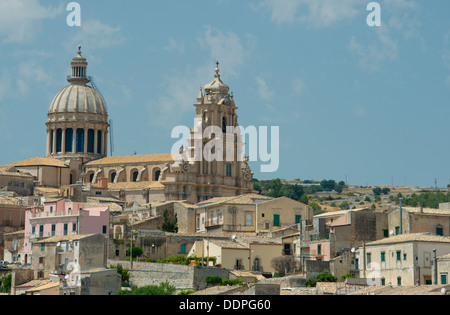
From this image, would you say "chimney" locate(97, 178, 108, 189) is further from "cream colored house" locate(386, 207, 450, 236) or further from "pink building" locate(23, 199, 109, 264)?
"cream colored house" locate(386, 207, 450, 236)

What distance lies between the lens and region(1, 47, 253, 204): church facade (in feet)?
361

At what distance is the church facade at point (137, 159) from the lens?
110 metres

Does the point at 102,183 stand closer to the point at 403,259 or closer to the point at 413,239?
the point at 403,259

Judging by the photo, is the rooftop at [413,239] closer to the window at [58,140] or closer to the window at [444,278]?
the window at [444,278]

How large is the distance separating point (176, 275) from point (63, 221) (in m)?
11.8

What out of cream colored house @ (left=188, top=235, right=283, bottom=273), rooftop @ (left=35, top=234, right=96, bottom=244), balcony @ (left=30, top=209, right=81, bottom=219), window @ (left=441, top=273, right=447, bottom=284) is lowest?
window @ (left=441, top=273, right=447, bottom=284)

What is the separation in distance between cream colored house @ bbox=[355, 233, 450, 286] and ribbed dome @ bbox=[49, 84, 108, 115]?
213 ft

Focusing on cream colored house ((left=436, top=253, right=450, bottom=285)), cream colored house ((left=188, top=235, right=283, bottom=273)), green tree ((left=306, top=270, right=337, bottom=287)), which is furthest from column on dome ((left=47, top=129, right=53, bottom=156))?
cream colored house ((left=436, top=253, right=450, bottom=285))

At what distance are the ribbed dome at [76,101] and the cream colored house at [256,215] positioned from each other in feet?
137

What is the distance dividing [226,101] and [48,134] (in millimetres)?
26619

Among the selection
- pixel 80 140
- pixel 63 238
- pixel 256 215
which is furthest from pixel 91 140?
pixel 63 238

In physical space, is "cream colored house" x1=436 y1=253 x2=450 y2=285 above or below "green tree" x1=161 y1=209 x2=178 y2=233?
below

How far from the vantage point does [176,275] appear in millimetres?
71812
